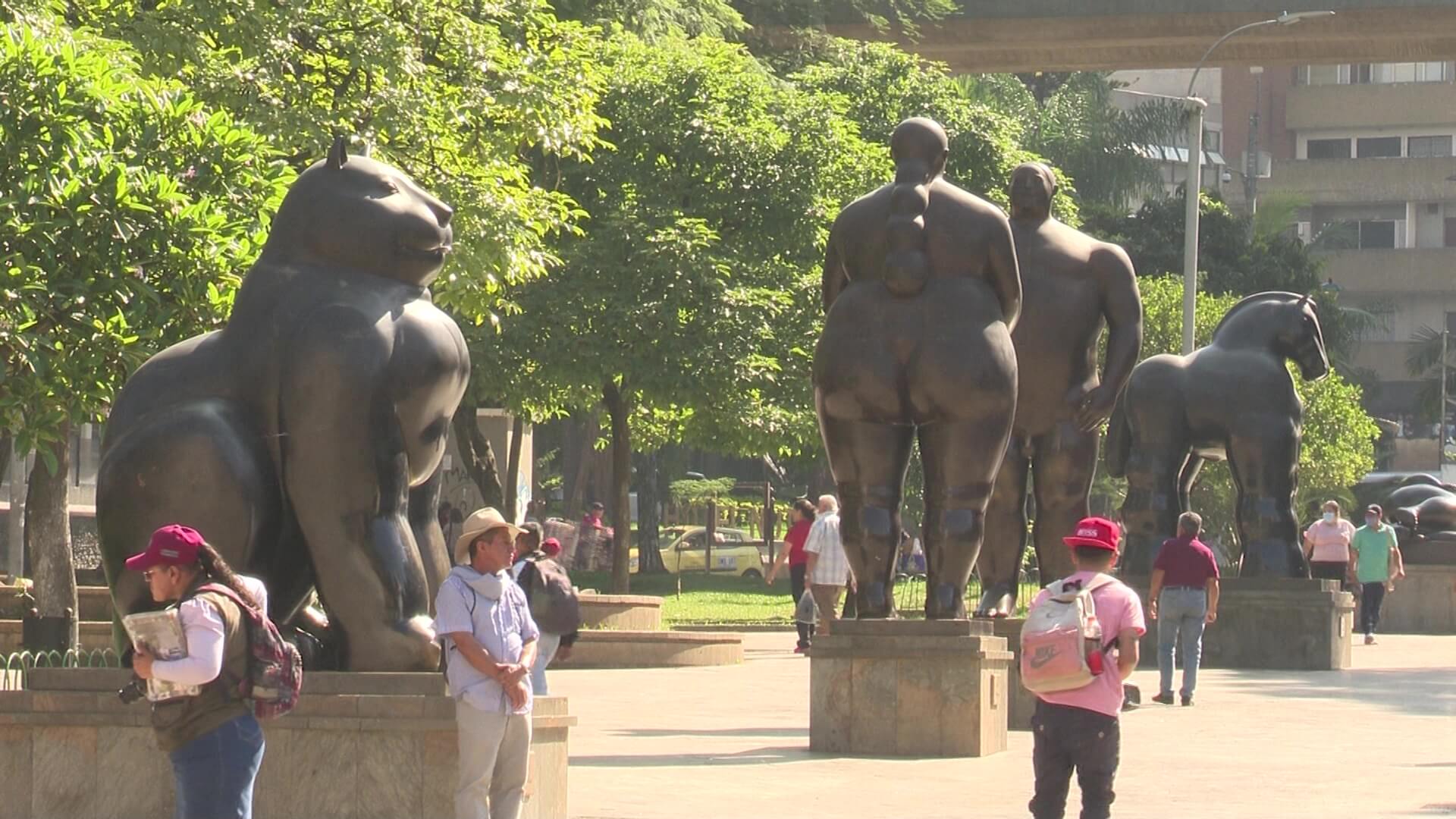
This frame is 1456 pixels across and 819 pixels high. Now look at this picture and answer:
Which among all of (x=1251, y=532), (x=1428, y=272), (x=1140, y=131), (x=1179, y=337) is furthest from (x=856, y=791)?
(x=1428, y=272)

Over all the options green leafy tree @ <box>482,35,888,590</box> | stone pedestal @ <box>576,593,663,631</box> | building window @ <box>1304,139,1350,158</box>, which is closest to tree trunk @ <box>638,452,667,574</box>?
green leafy tree @ <box>482,35,888,590</box>

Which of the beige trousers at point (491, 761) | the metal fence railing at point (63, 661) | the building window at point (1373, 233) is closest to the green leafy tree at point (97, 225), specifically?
the metal fence railing at point (63, 661)

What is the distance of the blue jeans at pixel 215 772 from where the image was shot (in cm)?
687

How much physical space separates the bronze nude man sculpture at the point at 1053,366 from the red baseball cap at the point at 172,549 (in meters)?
7.65

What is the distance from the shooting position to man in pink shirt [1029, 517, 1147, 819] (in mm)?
8031

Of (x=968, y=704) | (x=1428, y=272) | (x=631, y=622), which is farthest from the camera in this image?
(x=1428, y=272)

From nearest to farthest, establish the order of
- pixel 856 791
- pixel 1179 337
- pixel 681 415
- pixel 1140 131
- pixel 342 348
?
pixel 342 348
pixel 856 791
pixel 681 415
pixel 1179 337
pixel 1140 131

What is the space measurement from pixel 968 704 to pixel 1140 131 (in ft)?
167

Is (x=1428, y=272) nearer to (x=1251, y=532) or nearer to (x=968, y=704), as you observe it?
(x=1251, y=532)

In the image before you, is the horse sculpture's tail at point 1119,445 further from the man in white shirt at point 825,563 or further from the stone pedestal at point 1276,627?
the man in white shirt at point 825,563

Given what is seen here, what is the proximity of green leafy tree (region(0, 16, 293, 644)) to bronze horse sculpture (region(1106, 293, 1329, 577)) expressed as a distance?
907 centimetres

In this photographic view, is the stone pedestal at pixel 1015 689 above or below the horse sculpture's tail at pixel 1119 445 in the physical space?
below

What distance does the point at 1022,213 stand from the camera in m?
14.3

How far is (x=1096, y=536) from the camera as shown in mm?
8227
